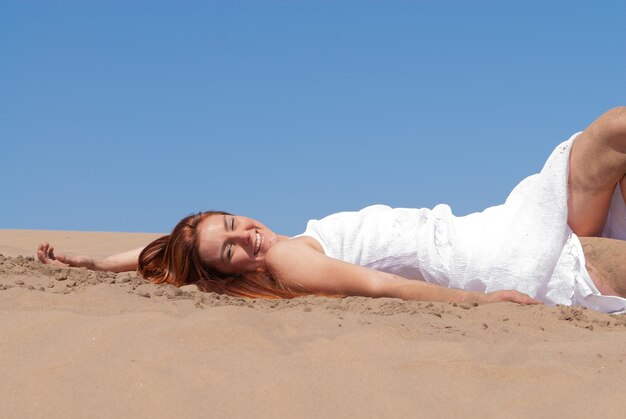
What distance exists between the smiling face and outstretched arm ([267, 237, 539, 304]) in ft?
0.71

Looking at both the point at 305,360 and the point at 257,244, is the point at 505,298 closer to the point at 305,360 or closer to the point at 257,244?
the point at 305,360

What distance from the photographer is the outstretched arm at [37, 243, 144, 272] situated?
518 centimetres

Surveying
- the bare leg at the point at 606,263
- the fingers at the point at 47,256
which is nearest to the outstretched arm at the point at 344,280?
the bare leg at the point at 606,263

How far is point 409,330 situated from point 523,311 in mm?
645

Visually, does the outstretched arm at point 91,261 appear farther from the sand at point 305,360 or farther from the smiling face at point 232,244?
the sand at point 305,360

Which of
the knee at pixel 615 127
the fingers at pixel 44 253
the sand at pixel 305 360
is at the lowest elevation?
the fingers at pixel 44 253

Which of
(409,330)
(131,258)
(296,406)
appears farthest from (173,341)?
(131,258)

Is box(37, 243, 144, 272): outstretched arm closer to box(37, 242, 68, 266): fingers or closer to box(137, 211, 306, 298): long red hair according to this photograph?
box(37, 242, 68, 266): fingers

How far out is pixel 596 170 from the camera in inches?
149

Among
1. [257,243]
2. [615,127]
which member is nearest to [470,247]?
[615,127]

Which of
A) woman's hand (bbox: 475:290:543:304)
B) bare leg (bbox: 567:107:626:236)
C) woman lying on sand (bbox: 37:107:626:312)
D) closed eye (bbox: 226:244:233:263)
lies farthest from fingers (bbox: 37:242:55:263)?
bare leg (bbox: 567:107:626:236)

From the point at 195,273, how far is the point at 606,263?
2183 mm

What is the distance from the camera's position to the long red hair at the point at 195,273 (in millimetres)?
4311

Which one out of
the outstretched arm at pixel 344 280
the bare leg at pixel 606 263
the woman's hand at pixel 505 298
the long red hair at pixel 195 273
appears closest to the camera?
the woman's hand at pixel 505 298
